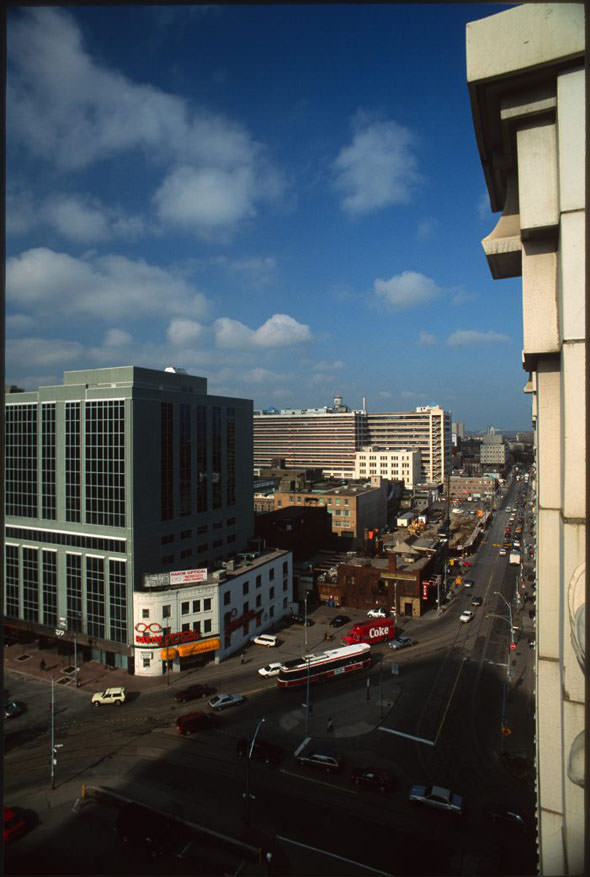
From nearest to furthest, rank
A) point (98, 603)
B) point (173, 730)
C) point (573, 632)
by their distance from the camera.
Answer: point (573, 632) < point (173, 730) < point (98, 603)

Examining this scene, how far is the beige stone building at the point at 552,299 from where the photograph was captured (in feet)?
Answer: 11.3

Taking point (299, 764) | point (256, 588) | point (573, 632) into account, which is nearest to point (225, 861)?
point (299, 764)

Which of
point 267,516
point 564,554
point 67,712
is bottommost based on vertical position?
point 67,712

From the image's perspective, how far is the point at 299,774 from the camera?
21.3 m

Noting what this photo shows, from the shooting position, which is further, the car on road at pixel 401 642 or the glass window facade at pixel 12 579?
the glass window facade at pixel 12 579

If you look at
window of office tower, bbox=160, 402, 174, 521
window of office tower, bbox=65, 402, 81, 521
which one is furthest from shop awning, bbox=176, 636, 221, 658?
window of office tower, bbox=65, 402, 81, 521

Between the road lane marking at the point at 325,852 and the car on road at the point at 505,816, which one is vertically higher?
the road lane marking at the point at 325,852

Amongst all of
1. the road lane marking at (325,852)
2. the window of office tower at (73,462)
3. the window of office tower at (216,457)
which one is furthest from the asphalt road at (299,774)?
the window of office tower at (216,457)

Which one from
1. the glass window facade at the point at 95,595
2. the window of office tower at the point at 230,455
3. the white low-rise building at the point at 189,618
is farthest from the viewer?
the window of office tower at the point at 230,455

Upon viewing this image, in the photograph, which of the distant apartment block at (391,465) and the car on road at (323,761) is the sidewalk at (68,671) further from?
the distant apartment block at (391,465)

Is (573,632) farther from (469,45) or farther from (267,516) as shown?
(267,516)

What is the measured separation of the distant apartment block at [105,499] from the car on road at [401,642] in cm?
1301

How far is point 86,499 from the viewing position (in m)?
35.1

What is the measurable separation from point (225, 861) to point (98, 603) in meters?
21.9
